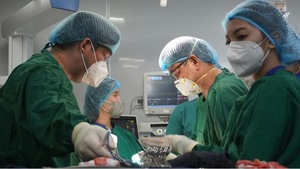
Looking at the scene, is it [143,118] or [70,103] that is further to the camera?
[143,118]

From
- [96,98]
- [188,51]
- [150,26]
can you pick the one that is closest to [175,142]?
[188,51]

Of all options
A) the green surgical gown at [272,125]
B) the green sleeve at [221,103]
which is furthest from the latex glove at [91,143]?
the green sleeve at [221,103]

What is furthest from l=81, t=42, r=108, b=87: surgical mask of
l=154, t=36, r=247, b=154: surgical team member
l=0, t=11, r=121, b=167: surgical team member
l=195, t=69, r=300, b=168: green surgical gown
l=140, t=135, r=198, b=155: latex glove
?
l=195, t=69, r=300, b=168: green surgical gown

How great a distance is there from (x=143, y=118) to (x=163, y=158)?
117 inches

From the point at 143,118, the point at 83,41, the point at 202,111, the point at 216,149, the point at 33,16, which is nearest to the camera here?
the point at 216,149

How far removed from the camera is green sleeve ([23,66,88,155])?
143cm

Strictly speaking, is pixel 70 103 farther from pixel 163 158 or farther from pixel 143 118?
pixel 143 118

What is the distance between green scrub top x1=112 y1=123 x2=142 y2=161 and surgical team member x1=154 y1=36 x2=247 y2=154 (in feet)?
2.04

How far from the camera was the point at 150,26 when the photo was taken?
14.3 feet

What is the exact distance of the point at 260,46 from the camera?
5.95 feet

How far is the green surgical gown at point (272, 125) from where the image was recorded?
137 centimetres

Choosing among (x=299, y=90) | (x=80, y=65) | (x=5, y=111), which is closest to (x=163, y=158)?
(x=299, y=90)

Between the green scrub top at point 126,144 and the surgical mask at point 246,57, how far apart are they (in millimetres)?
1442

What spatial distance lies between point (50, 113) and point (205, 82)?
138 centimetres
